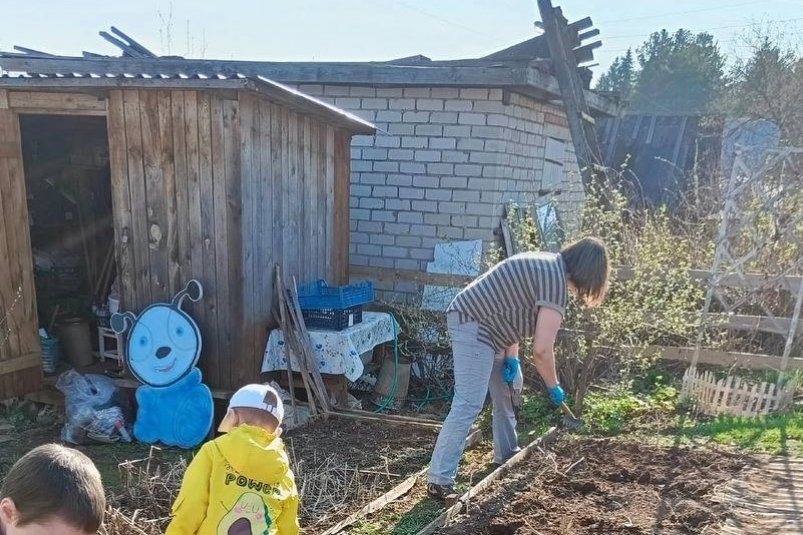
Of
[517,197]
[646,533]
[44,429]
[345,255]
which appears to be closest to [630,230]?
[517,197]

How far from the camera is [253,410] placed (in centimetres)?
249

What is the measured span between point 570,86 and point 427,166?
2.18 metres

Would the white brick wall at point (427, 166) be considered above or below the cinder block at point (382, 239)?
above

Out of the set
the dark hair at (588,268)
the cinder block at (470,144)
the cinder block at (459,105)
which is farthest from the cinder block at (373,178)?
the dark hair at (588,268)

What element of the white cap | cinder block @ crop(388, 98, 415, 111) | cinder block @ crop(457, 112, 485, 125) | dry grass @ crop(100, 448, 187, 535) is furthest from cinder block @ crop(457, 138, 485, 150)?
the white cap

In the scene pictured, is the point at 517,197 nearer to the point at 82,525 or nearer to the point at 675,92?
the point at 82,525

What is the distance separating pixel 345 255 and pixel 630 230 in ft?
11.4

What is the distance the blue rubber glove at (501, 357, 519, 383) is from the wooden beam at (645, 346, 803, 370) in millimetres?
2359

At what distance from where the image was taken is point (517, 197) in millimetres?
8203

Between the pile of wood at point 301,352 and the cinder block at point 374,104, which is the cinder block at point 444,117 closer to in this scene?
the cinder block at point 374,104

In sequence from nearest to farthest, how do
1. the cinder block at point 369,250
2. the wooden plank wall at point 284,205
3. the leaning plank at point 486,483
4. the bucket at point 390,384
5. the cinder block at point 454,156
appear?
the leaning plank at point 486,483, the wooden plank wall at point 284,205, the bucket at point 390,384, the cinder block at point 454,156, the cinder block at point 369,250

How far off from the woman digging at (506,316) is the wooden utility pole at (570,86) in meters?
4.86

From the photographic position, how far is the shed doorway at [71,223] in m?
6.98

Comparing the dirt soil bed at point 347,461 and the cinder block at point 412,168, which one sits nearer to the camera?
the dirt soil bed at point 347,461
